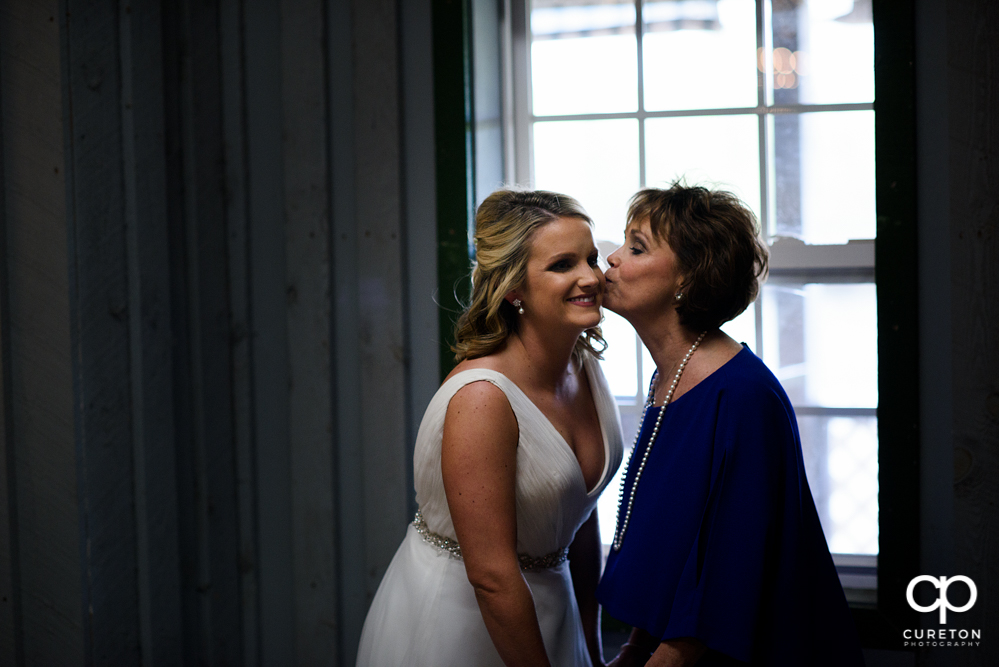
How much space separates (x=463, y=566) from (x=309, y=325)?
980 mm

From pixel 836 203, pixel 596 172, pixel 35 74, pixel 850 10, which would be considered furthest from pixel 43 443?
pixel 850 10

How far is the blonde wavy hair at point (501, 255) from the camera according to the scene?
1709 mm

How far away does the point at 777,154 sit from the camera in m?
2.35

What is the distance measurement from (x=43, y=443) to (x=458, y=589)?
3.47 feet

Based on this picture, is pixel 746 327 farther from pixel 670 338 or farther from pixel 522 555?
pixel 522 555

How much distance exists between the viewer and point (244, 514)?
241 cm

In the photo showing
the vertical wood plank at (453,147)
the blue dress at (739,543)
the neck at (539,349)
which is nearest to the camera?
the blue dress at (739,543)

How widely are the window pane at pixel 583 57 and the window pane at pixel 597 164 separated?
0.06 meters

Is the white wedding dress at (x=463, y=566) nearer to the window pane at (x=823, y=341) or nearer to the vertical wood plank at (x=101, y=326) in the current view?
the vertical wood plank at (x=101, y=326)

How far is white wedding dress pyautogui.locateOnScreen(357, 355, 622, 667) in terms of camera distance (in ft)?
5.46

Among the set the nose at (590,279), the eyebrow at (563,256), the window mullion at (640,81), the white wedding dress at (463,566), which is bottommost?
the white wedding dress at (463,566)

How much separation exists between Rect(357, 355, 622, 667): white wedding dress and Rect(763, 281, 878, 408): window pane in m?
0.85

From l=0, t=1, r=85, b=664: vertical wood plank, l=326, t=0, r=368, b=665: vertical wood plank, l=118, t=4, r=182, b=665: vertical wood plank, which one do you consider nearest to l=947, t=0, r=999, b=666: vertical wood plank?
l=326, t=0, r=368, b=665: vertical wood plank

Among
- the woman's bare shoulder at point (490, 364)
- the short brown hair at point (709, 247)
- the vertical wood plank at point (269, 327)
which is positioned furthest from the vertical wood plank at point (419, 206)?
the short brown hair at point (709, 247)
